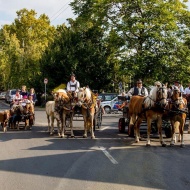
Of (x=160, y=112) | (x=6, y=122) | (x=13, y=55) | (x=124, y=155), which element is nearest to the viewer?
(x=124, y=155)

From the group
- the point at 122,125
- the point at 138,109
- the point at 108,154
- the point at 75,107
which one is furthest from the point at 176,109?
the point at 122,125

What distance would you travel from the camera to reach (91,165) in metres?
10.2

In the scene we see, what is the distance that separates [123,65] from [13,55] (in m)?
25.6

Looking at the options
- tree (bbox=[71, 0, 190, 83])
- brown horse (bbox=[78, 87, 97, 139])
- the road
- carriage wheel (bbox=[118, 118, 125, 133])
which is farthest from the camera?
tree (bbox=[71, 0, 190, 83])

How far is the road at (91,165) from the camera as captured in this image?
27.2 ft

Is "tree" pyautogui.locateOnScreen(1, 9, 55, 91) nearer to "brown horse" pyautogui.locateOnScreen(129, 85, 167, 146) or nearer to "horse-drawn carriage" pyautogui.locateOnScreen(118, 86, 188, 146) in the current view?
"brown horse" pyautogui.locateOnScreen(129, 85, 167, 146)

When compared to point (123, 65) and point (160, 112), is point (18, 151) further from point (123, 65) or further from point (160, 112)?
point (123, 65)

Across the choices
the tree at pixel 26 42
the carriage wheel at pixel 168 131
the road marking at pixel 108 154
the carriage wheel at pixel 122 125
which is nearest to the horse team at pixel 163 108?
the road marking at pixel 108 154

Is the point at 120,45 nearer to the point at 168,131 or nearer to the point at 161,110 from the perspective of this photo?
the point at 168,131

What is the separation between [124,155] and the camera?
11727mm

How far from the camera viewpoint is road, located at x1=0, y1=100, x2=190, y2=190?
830 cm

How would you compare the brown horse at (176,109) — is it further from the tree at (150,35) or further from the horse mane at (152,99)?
the tree at (150,35)

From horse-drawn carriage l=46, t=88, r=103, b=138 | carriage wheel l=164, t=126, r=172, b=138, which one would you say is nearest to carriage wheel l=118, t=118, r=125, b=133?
horse-drawn carriage l=46, t=88, r=103, b=138

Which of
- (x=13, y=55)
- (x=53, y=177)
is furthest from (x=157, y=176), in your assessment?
(x=13, y=55)
